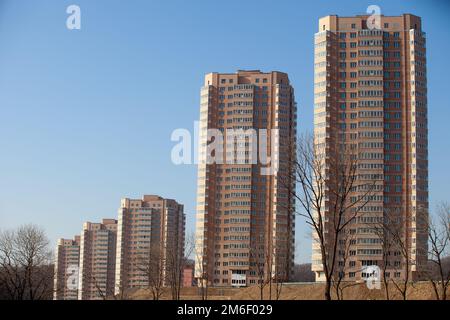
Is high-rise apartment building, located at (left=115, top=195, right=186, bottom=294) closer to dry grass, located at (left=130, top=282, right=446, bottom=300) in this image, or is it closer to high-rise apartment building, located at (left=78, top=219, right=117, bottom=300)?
high-rise apartment building, located at (left=78, top=219, right=117, bottom=300)

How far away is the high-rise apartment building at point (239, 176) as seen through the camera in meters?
Result: 109

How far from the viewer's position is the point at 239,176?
111m

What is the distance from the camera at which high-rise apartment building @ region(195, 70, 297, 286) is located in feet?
358

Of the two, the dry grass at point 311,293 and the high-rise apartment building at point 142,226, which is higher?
the high-rise apartment building at point 142,226

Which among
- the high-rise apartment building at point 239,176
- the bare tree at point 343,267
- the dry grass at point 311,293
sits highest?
the high-rise apartment building at point 239,176

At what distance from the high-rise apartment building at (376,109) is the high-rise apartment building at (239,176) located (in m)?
13.4

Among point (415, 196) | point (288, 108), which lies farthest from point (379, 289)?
point (288, 108)

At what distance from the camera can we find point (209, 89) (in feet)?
375

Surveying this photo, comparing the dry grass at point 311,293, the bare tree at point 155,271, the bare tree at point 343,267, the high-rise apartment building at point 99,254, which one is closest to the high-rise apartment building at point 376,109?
the bare tree at point 343,267

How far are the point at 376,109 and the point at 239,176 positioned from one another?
83.2ft

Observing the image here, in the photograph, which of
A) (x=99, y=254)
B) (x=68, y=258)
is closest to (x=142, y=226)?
(x=99, y=254)

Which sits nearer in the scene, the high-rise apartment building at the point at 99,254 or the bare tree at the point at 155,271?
the bare tree at the point at 155,271

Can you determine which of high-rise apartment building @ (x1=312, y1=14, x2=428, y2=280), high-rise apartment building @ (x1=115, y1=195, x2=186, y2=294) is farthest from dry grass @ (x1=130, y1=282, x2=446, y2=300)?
high-rise apartment building @ (x1=115, y1=195, x2=186, y2=294)

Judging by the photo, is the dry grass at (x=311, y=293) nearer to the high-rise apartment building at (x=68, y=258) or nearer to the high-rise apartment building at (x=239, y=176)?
the high-rise apartment building at (x=239, y=176)
